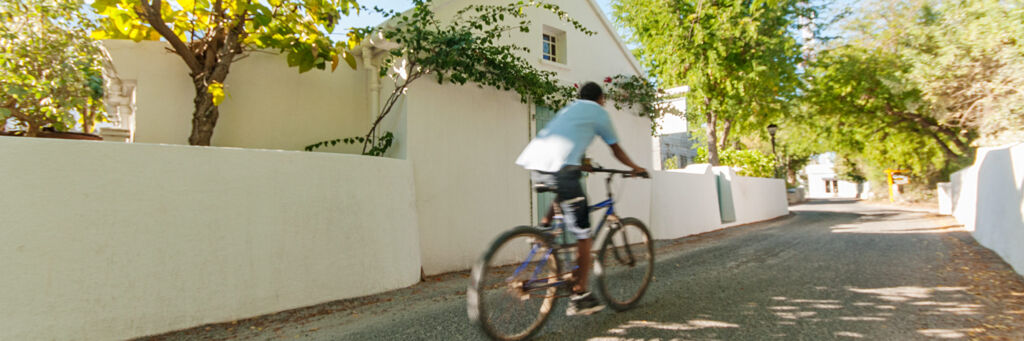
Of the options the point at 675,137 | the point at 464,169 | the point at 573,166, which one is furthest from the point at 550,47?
the point at 675,137

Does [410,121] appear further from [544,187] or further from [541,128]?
[544,187]

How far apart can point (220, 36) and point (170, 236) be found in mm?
3940

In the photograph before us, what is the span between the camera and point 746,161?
2116 centimetres

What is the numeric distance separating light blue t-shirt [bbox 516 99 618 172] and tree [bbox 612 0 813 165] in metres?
12.1

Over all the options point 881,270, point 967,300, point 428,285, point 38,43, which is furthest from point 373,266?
point 38,43

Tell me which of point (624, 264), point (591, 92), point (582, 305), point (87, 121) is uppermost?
point (87, 121)

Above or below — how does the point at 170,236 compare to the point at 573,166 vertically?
below

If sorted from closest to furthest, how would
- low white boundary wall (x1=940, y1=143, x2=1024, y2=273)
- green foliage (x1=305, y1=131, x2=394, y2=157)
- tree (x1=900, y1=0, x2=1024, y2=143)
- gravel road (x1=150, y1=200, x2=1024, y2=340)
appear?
1. gravel road (x1=150, y1=200, x2=1024, y2=340)
2. low white boundary wall (x1=940, y1=143, x2=1024, y2=273)
3. green foliage (x1=305, y1=131, x2=394, y2=157)
4. tree (x1=900, y1=0, x2=1024, y2=143)

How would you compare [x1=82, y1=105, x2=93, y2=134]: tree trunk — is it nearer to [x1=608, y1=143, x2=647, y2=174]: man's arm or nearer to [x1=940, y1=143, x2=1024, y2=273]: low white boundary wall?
[x1=608, y1=143, x2=647, y2=174]: man's arm

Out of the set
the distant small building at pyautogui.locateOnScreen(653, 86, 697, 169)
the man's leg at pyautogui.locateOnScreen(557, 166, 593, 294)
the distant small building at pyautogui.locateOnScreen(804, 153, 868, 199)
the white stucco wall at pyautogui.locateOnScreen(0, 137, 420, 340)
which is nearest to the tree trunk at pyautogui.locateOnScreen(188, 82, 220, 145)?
the white stucco wall at pyautogui.locateOnScreen(0, 137, 420, 340)

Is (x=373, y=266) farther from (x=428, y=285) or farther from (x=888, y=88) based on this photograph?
(x=888, y=88)

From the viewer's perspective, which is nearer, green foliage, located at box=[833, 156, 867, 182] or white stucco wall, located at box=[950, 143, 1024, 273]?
white stucco wall, located at box=[950, 143, 1024, 273]

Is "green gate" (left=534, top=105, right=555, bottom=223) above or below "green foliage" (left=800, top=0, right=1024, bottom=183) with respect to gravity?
below

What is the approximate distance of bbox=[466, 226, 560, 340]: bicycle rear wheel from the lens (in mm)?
2699
